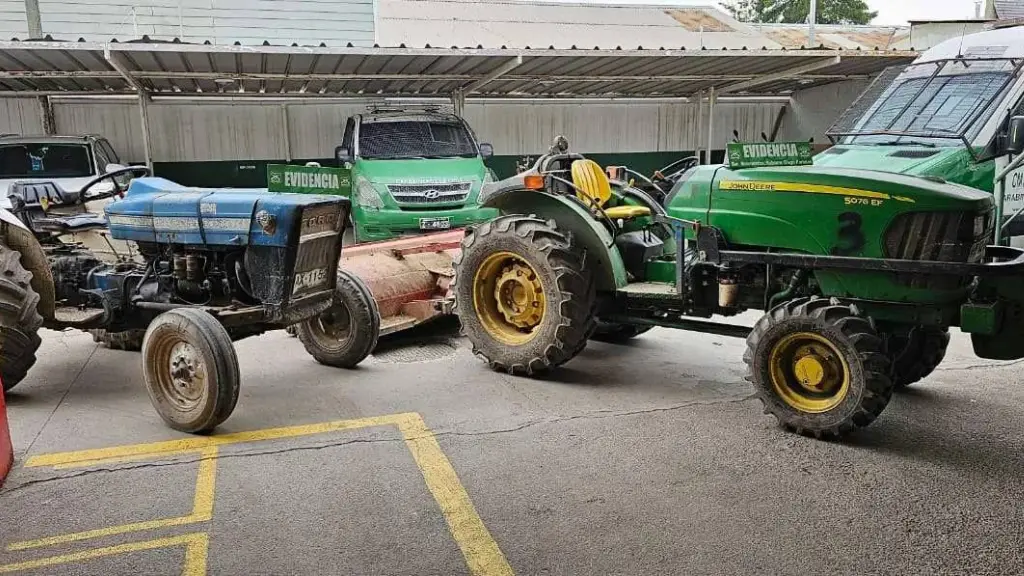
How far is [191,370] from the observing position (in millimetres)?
4090

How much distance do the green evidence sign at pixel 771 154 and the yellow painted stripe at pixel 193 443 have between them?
7.75 ft

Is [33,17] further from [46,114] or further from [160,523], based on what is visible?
[160,523]

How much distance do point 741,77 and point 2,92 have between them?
11.5 meters

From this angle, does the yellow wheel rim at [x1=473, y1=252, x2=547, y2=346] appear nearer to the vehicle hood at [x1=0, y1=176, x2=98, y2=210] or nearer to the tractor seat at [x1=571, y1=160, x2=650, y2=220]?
the tractor seat at [x1=571, y1=160, x2=650, y2=220]

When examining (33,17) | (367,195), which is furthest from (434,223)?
(33,17)

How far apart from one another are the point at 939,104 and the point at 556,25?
13.0 m

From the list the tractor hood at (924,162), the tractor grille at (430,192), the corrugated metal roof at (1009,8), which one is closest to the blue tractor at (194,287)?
the tractor hood at (924,162)

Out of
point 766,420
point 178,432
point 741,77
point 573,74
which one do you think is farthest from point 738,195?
point 741,77

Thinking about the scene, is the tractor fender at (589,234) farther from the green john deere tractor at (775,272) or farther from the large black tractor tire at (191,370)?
the large black tractor tire at (191,370)

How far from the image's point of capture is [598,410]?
4500 mm

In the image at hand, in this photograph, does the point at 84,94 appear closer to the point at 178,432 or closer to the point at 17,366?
the point at 17,366

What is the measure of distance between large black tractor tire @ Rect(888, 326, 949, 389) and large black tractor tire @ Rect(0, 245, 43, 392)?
486 cm

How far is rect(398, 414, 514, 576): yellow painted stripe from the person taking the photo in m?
2.88

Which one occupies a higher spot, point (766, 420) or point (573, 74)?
point (573, 74)
